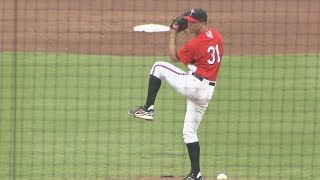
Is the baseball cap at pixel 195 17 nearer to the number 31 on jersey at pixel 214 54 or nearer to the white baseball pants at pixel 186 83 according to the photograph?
the number 31 on jersey at pixel 214 54

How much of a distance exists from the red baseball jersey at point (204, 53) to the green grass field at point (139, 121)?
1471 millimetres

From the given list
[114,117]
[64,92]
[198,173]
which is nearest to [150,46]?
[64,92]

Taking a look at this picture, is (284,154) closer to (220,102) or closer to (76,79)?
(220,102)

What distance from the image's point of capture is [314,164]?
1090cm

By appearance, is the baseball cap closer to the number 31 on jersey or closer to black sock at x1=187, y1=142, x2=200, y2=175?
the number 31 on jersey

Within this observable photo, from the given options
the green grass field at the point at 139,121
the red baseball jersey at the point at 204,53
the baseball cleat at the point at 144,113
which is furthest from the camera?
the green grass field at the point at 139,121

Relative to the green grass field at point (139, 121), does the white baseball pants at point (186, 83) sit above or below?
above

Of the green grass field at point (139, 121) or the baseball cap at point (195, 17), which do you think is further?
the green grass field at point (139, 121)

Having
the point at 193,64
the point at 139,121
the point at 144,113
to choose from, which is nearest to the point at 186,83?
the point at 193,64

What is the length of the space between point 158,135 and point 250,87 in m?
3.79

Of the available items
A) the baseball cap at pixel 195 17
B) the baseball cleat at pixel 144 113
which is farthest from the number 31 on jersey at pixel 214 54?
the baseball cleat at pixel 144 113

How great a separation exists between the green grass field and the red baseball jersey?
4.82ft

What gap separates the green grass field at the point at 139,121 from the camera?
1066 centimetres

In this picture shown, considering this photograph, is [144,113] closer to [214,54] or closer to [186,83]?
[186,83]
